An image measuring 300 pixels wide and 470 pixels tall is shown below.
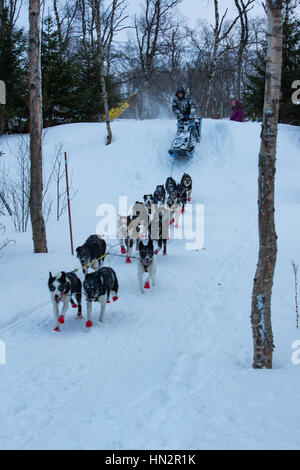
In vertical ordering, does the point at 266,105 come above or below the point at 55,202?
above

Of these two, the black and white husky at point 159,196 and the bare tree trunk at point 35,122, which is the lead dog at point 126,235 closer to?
the bare tree trunk at point 35,122

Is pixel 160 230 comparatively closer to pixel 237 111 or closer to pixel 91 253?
pixel 91 253

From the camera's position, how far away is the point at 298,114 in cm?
1898

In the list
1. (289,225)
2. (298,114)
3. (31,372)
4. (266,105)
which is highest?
(298,114)

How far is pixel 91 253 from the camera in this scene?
7496 mm

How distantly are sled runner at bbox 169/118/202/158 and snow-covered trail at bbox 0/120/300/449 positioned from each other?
6.35 m

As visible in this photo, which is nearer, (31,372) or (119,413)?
(119,413)

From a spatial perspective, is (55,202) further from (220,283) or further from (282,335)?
(282,335)

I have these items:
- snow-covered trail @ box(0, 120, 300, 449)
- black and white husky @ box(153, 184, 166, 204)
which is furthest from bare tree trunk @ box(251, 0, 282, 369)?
black and white husky @ box(153, 184, 166, 204)

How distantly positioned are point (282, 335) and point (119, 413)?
2740 mm

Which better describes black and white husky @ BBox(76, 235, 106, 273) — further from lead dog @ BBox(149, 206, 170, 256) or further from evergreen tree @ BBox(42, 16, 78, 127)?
evergreen tree @ BBox(42, 16, 78, 127)

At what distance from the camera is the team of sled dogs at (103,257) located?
5430mm
